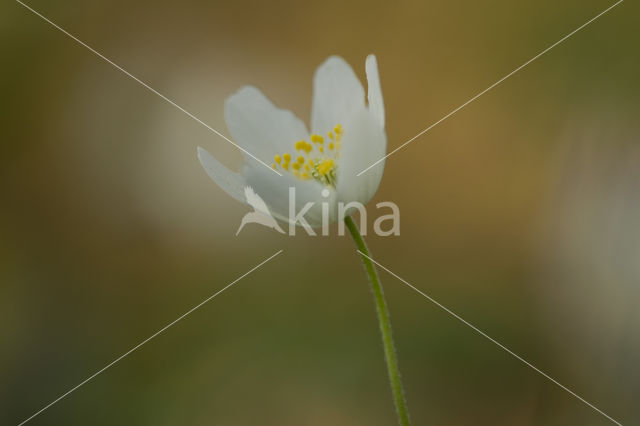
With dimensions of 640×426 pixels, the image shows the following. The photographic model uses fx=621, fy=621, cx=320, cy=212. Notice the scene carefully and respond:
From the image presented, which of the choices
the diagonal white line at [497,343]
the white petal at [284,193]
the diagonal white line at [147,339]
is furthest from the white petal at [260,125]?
the diagonal white line at [147,339]

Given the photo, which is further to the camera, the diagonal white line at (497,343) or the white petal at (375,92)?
the diagonal white line at (497,343)

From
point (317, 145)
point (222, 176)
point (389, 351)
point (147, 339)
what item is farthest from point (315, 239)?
point (389, 351)

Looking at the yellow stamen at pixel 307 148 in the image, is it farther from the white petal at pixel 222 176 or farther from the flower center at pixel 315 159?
the white petal at pixel 222 176

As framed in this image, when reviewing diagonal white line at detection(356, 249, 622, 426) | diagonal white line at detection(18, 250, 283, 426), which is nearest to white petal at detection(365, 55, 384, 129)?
diagonal white line at detection(356, 249, 622, 426)

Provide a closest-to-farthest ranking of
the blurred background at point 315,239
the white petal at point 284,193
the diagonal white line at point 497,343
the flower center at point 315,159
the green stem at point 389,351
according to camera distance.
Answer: the green stem at point 389,351 < the white petal at point 284,193 < the flower center at point 315,159 < the diagonal white line at point 497,343 < the blurred background at point 315,239

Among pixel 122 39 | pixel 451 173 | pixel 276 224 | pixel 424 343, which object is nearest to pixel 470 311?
pixel 424 343

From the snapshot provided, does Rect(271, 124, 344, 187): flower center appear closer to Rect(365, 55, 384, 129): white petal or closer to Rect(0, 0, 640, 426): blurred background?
Rect(365, 55, 384, 129): white petal

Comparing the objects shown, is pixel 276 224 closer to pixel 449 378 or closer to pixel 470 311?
pixel 449 378
